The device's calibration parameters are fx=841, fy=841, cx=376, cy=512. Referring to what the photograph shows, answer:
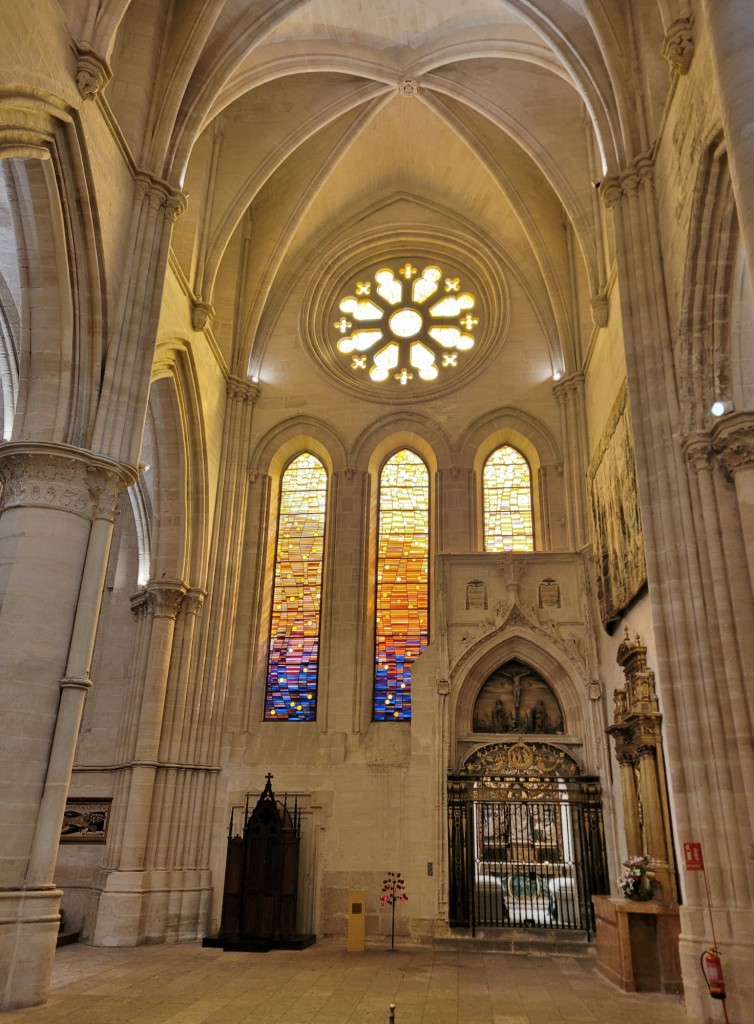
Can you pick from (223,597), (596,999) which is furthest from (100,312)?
(596,999)

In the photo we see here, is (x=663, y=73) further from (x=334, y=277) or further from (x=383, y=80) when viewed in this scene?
(x=334, y=277)

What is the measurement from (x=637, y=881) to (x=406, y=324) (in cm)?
1285

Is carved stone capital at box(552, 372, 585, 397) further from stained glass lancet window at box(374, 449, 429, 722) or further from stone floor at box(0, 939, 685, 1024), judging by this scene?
stone floor at box(0, 939, 685, 1024)

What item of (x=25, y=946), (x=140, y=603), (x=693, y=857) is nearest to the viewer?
(x=693, y=857)

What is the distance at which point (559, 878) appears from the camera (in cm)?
1277

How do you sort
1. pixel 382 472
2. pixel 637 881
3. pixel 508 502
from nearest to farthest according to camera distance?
pixel 637 881
pixel 508 502
pixel 382 472

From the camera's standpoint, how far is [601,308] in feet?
46.5

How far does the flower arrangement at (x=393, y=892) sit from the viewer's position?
40.0 feet

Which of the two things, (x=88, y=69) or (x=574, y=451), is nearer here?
(x=88, y=69)

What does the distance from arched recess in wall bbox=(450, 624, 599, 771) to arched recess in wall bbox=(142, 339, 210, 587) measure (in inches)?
198

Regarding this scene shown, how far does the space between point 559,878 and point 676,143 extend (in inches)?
407

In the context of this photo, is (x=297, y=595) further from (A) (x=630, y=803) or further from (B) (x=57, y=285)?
(B) (x=57, y=285)

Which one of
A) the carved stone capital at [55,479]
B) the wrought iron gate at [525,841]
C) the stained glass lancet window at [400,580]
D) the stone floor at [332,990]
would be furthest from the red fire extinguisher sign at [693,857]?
the stained glass lancet window at [400,580]

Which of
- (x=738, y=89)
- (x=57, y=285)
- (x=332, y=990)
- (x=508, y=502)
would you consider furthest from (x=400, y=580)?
(x=738, y=89)
